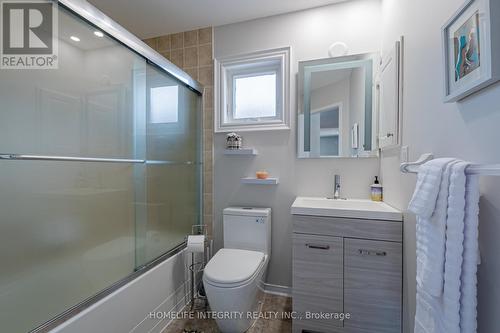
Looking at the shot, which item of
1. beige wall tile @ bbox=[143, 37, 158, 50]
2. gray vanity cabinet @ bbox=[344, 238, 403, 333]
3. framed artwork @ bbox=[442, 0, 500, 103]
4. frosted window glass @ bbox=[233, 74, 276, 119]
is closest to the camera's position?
framed artwork @ bbox=[442, 0, 500, 103]

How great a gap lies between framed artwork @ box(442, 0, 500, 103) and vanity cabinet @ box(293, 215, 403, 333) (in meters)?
0.84

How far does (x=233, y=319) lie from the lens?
143 cm

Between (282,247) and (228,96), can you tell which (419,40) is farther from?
(282,247)

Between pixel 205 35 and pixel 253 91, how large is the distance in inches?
29.1

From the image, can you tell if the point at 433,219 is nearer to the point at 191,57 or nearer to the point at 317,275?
the point at 317,275

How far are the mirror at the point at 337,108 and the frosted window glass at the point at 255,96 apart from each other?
0.30 meters

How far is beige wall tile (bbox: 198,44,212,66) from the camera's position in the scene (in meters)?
2.20

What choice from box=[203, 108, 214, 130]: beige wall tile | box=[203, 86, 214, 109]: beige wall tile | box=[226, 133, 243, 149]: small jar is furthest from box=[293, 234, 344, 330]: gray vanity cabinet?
box=[203, 86, 214, 109]: beige wall tile

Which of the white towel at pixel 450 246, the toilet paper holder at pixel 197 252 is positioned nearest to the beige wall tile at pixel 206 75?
the toilet paper holder at pixel 197 252

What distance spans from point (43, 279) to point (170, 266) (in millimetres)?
778

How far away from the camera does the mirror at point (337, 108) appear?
5.89 feet

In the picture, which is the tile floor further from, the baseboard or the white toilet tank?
the white toilet tank

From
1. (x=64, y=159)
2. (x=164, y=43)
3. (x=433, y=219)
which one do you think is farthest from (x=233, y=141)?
(x=433, y=219)

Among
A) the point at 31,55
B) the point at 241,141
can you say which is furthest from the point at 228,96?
the point at 31,55
